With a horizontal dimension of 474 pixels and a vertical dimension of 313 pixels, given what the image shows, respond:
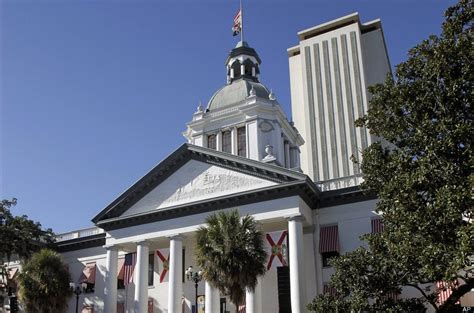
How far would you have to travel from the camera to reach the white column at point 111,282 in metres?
32.5

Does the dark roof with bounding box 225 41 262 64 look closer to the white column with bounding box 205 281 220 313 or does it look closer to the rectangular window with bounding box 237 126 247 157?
the rectangular window with bounding box 237 126 247 157

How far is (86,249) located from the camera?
38344 millimetres

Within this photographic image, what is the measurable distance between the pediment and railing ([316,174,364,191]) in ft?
12.4

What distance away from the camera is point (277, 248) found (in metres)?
28.1

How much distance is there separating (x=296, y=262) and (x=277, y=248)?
1.56 m

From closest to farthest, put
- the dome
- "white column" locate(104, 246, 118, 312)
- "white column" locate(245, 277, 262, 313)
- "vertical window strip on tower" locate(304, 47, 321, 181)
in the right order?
1. "white column" locate(245, 277, 262, 313)
2. "white column" locate(104, 246, 118, 312)
3. the dome
4. "vertical window strip on tower" locate(304, 47, 321, 181)

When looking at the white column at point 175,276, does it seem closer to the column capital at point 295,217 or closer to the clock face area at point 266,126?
the column capital at point 295,217

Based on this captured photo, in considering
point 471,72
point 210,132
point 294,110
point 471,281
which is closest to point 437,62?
point 471,72

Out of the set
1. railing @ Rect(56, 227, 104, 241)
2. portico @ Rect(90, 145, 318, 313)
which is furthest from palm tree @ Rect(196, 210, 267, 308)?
railing @ Rect(56, 227, 104, 241)

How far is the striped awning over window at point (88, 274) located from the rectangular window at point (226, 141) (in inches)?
522

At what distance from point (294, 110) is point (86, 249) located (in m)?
62.1

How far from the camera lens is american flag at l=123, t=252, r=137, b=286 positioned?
3356 cm

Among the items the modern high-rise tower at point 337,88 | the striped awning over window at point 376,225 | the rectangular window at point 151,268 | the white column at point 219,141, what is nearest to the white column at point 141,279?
the rectangular window at point 151,268

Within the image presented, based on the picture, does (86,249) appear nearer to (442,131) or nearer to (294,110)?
(442,131)
